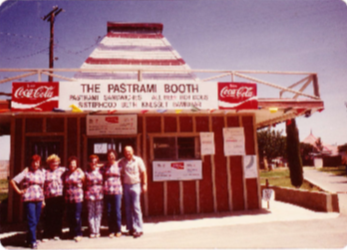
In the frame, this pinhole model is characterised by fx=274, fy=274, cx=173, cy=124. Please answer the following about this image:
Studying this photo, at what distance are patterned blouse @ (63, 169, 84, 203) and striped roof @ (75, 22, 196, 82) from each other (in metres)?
4.94

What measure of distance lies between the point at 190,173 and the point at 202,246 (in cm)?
299

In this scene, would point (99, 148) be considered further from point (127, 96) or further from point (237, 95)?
point (237, 95)

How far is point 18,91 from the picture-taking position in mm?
6508

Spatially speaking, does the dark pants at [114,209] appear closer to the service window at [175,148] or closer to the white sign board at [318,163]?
the service window at [175,148]

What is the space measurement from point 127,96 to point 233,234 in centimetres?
399

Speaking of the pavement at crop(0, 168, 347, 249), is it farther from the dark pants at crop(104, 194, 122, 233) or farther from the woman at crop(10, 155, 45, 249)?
the woman at crop(10, 155, 45, 249)

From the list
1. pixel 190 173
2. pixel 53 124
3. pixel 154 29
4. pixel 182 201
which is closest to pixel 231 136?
pixel 190 173

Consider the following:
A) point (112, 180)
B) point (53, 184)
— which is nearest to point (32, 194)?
point (53, 184)

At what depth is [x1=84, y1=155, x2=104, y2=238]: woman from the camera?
5.84 m

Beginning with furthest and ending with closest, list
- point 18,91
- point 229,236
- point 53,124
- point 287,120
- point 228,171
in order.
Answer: point 287,120 < point 228,171 < point 53,124 < point 18,91 < point 229,236

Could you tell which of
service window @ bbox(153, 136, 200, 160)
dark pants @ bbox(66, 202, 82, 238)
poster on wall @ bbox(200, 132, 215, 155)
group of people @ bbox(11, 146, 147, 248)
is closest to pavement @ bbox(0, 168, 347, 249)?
dark pants @ bbox(66, 202, 82, 238)

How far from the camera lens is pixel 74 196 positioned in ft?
18.6

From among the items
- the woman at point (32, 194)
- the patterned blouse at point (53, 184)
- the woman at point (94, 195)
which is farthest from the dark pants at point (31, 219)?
the woman at point (94, 195)

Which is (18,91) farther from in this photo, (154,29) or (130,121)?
(154,29)
